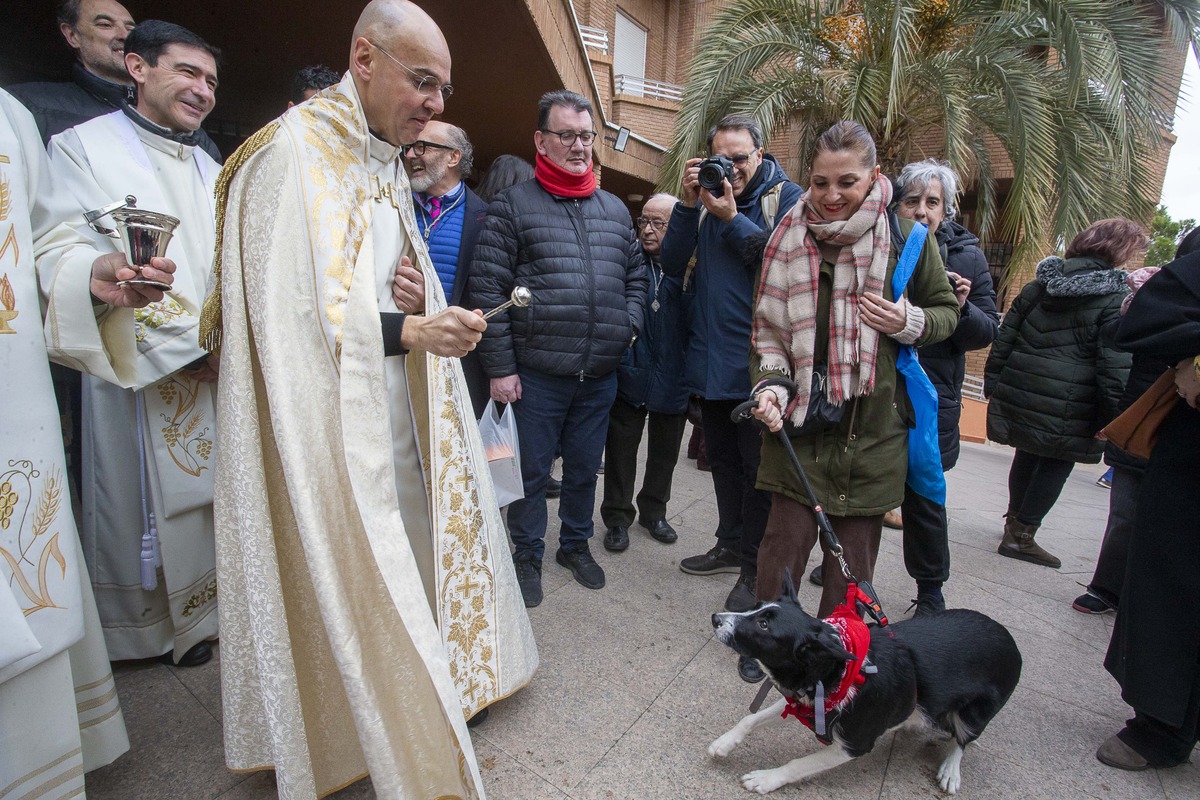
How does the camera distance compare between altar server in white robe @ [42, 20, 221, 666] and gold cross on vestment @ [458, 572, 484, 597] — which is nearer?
gold cross on vestment @ [458, 572, 484, 597]

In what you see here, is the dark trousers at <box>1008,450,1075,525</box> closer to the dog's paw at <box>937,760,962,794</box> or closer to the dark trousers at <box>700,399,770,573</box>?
the dark trousers at <box>700,399,770,573</box>

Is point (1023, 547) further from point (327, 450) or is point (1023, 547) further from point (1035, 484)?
point (327, 450)

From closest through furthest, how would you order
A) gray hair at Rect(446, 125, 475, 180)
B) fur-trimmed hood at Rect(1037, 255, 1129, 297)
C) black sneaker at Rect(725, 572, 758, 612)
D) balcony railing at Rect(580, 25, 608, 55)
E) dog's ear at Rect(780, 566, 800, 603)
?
dog's ear at Rect(780, 566, 800, 603)
black sneaker at Rect(725, 572, 758, 612)
gray hair at Rect(446, 125, 475, 180)
fur-trimmed hood at Rect(1037, 255, 1129, 297)
balcony railing at Rect(580, 25, 608, 55)

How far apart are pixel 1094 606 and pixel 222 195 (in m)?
4.21

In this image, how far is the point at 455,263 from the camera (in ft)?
10.9

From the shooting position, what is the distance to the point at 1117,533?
9.95ft

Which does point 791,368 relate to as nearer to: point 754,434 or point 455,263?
point 754,434

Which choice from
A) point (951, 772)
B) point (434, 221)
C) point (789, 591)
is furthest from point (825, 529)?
point (434, 221)

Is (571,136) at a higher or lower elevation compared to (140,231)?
higher

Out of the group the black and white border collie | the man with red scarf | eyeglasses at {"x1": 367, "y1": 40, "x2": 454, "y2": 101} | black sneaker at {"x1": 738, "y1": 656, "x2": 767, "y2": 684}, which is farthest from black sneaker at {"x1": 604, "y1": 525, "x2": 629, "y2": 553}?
eyeglasses at {"x1": 367, "y1": 40, "x2": 454, "y2": 101}

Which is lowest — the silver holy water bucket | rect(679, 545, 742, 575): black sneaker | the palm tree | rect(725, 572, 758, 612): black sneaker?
rect(679, 545, 742, 575): black sneaker

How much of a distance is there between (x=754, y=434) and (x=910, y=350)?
0.85 m

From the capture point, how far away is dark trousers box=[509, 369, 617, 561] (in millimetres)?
3010

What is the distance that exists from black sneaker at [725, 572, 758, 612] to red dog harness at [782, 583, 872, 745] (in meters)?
1.05
